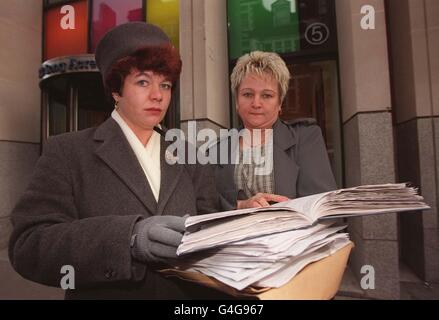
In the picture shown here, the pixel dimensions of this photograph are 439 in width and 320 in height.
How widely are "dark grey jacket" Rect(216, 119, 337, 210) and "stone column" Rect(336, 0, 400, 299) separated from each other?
164cm

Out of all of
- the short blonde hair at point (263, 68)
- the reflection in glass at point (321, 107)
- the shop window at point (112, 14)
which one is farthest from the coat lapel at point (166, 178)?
the shop window at point (112, 14)

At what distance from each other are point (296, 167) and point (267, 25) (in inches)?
126

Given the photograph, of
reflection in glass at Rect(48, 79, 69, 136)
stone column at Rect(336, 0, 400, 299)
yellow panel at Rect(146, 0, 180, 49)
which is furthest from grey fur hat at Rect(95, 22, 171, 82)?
reflection in glass at Rect(48, 79, 69, 136)

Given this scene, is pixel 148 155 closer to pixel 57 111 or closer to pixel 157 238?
pixel 157 238

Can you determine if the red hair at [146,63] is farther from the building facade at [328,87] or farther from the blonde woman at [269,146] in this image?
the building facade at [328,87]

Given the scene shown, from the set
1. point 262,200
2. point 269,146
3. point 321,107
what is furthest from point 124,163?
point 321,107

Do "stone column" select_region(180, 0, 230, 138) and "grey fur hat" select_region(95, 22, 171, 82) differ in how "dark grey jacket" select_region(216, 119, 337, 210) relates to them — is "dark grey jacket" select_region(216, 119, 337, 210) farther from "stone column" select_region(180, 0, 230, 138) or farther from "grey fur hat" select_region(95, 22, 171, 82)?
"stone column" select_region(180, 0, 230, 138)

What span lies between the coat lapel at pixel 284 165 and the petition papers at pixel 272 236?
69 centimetres

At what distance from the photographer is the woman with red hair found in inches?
27.2

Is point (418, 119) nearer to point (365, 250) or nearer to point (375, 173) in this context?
point (375, 173)

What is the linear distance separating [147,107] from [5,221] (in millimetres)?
4816

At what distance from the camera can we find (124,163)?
37.9 inches

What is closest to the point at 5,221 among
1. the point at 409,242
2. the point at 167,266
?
the point at 167,266

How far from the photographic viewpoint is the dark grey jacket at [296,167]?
137cm
